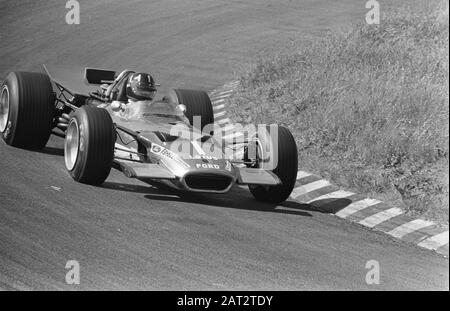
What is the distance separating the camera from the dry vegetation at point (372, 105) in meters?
12.4

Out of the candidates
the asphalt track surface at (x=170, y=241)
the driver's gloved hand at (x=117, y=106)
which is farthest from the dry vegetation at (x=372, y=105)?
the driver's gloved hand at (x=117, y=106)

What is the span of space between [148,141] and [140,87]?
4.52 feet

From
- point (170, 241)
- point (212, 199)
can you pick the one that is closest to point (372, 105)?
point (212, 199)

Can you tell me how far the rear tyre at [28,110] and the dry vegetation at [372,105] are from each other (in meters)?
3.73

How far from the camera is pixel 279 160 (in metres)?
11.3

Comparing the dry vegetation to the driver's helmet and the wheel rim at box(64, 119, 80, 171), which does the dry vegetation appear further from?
the wheel rim at box(64, 119, 80, 171)

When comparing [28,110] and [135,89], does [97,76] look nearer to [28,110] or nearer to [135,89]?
[135,89]

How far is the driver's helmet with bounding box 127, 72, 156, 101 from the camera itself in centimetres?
1247

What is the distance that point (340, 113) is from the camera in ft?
47.4

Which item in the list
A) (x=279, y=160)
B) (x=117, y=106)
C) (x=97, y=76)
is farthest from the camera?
(x=97, y=76)

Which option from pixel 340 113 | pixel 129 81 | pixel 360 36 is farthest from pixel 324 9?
pixel 129 81

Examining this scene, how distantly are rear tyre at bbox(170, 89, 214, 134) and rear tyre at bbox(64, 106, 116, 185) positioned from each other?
8.32ft

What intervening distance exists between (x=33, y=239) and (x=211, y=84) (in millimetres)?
11850

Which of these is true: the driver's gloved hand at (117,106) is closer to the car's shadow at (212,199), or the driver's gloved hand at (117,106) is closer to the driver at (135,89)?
the driver at (135,89)
